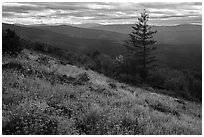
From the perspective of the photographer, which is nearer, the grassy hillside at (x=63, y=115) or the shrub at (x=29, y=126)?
the shrub at (x=29, y=126)

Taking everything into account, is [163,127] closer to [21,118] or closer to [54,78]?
[21,118]

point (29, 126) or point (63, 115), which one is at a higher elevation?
point (29, 126)

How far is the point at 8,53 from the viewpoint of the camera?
19.3 metres

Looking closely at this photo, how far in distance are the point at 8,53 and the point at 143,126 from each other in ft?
44.5

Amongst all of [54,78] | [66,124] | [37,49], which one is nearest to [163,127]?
[66,124]

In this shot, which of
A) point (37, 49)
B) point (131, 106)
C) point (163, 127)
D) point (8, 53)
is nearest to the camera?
point (163, 127)

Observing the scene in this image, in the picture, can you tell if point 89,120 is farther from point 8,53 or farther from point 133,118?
point 8,53

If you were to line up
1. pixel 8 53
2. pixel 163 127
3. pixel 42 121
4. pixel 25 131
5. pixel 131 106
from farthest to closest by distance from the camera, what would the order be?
pixel 8 53
pixel 131 106
pixel 163 127
pixel 42 121
pixel 25 131

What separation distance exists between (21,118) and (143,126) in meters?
3.34

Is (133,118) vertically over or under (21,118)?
under

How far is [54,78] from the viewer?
13.7 m

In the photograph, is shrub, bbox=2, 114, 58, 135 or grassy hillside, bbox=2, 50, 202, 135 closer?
shrub, bbox=2, 114, 58, 135

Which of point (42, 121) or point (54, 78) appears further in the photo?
point (54, 78)

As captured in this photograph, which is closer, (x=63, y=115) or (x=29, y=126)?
(x=29, y=126)
